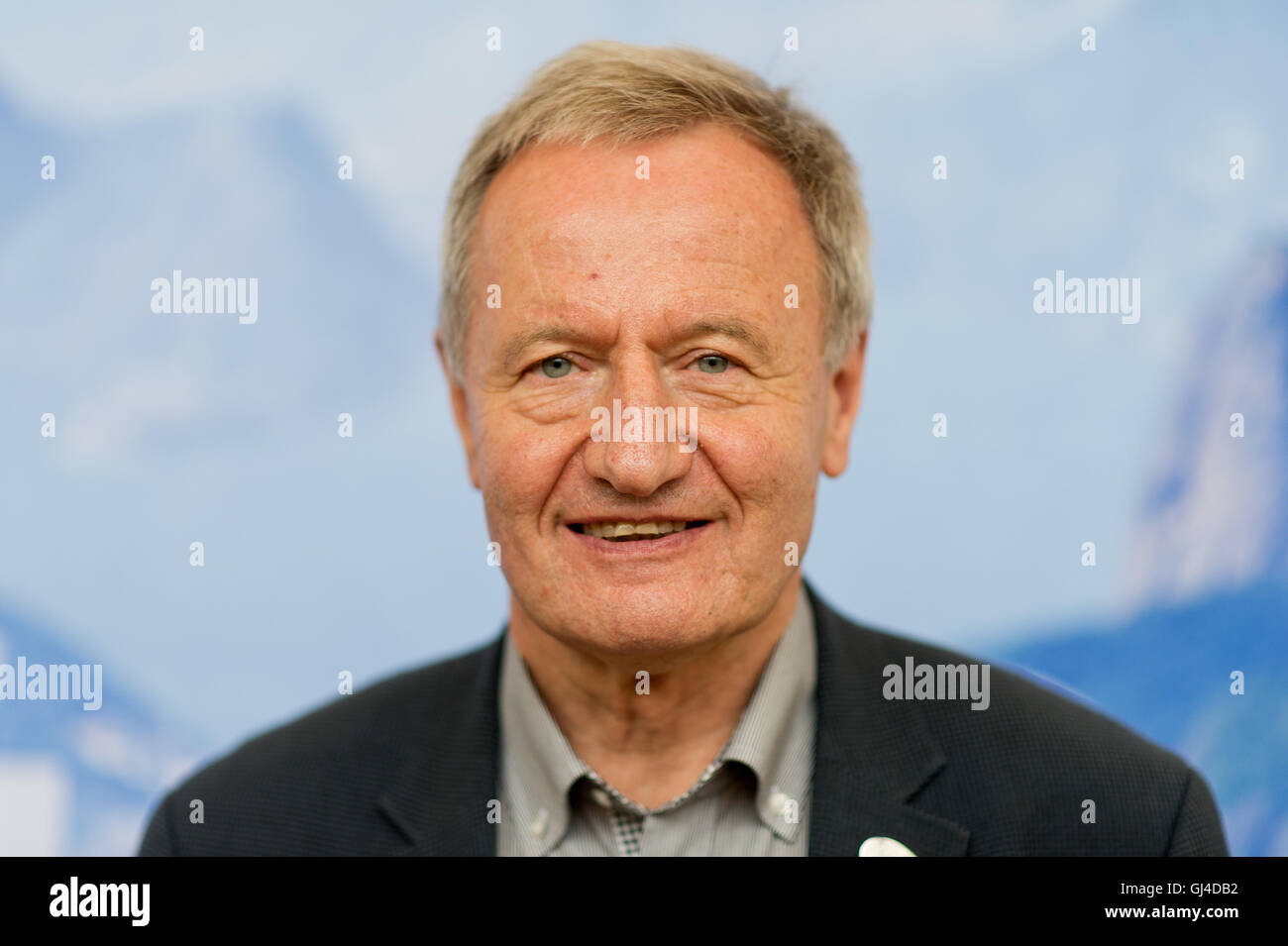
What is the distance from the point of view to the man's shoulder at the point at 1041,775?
3.21 m

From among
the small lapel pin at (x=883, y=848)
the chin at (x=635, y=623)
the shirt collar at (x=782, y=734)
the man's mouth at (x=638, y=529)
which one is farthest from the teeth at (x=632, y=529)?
the small lapel pin at (x=883, y=848)

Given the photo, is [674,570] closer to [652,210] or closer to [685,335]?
[685,335]

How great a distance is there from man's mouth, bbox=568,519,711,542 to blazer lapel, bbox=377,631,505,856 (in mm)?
680

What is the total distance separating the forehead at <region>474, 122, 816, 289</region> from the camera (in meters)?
3.03

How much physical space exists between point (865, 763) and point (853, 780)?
0.06 m

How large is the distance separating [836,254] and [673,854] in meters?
1.45

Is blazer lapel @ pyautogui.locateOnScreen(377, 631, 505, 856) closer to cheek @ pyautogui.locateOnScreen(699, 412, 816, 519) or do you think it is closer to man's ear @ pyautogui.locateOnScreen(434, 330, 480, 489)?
man's ear @ pyautogui.locateOnScreen(434, 330, 480, 489)

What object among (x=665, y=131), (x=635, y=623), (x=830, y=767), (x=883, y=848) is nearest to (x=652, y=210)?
(x=665, y=131)

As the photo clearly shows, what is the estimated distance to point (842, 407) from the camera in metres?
3.52

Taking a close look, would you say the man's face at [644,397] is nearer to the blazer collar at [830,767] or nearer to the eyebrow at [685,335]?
the eyebrow at [685,335]
